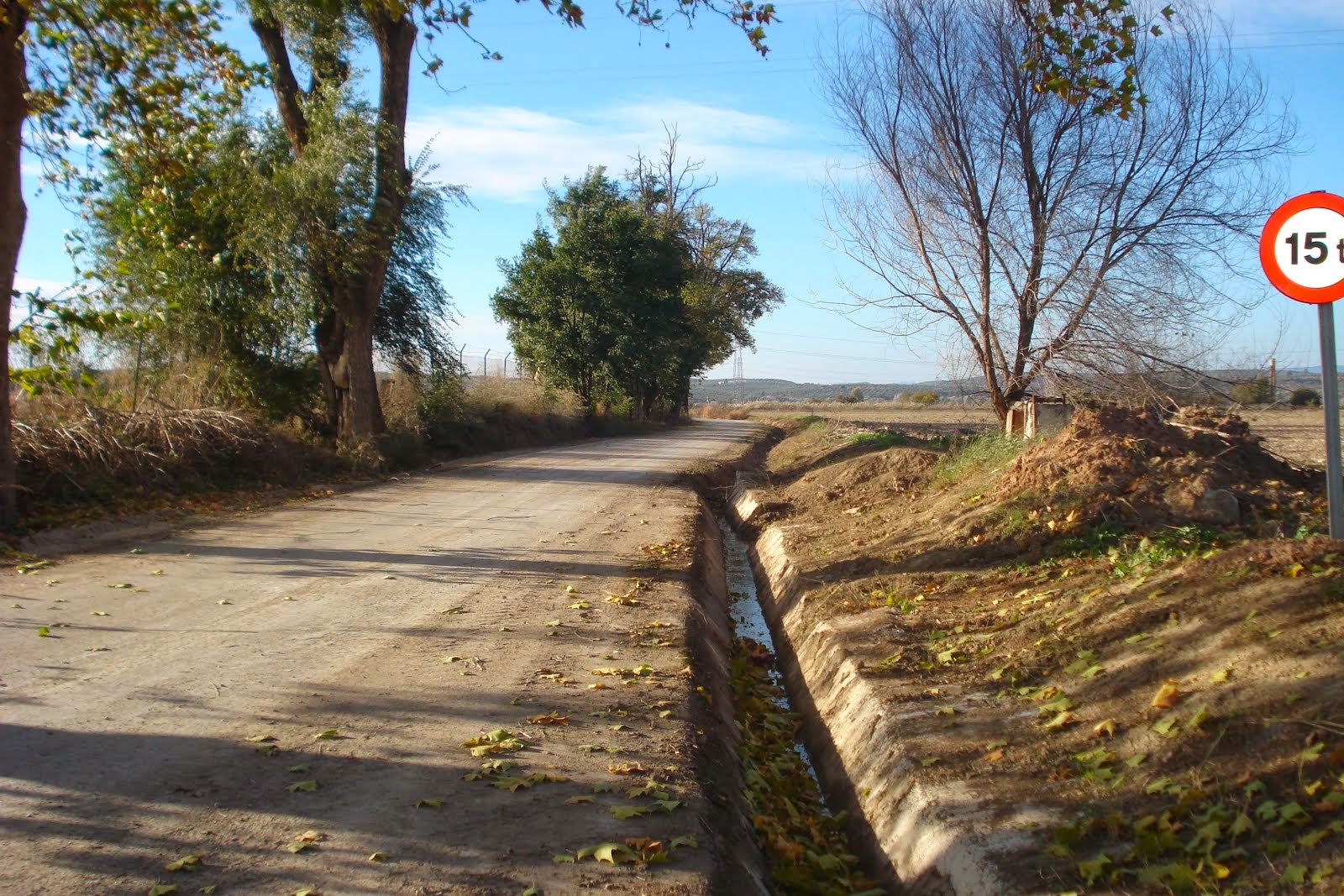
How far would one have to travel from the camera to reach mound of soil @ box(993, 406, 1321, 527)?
8.14 metres

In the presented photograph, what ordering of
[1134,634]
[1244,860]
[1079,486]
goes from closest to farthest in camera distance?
[1244,860], [1134,634], [1079,486]

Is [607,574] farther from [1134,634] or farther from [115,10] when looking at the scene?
[115,10]

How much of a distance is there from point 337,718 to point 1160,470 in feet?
22.0

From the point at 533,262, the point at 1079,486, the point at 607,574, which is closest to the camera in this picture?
the point at 1079,486

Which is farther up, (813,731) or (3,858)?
(3,858)

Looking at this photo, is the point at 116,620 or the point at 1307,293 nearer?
the point at 1307,293

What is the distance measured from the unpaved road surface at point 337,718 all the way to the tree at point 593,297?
2850 cm

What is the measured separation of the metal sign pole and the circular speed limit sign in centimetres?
14

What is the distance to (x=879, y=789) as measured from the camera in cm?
557

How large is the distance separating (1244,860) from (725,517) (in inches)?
560

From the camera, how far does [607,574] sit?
32.7 ft

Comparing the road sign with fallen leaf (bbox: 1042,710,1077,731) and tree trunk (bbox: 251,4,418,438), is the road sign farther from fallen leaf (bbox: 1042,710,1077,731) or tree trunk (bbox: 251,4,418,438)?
tree trunk (bbox: 251,4,418,438)

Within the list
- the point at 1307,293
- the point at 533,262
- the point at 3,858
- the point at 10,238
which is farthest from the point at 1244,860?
the point at 533,262

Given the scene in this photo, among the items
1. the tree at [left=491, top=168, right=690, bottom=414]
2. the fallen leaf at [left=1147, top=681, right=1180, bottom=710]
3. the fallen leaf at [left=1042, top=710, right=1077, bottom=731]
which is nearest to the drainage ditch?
the fallen leaf at [left=1042, top=710, right=1077, bottom=731]
